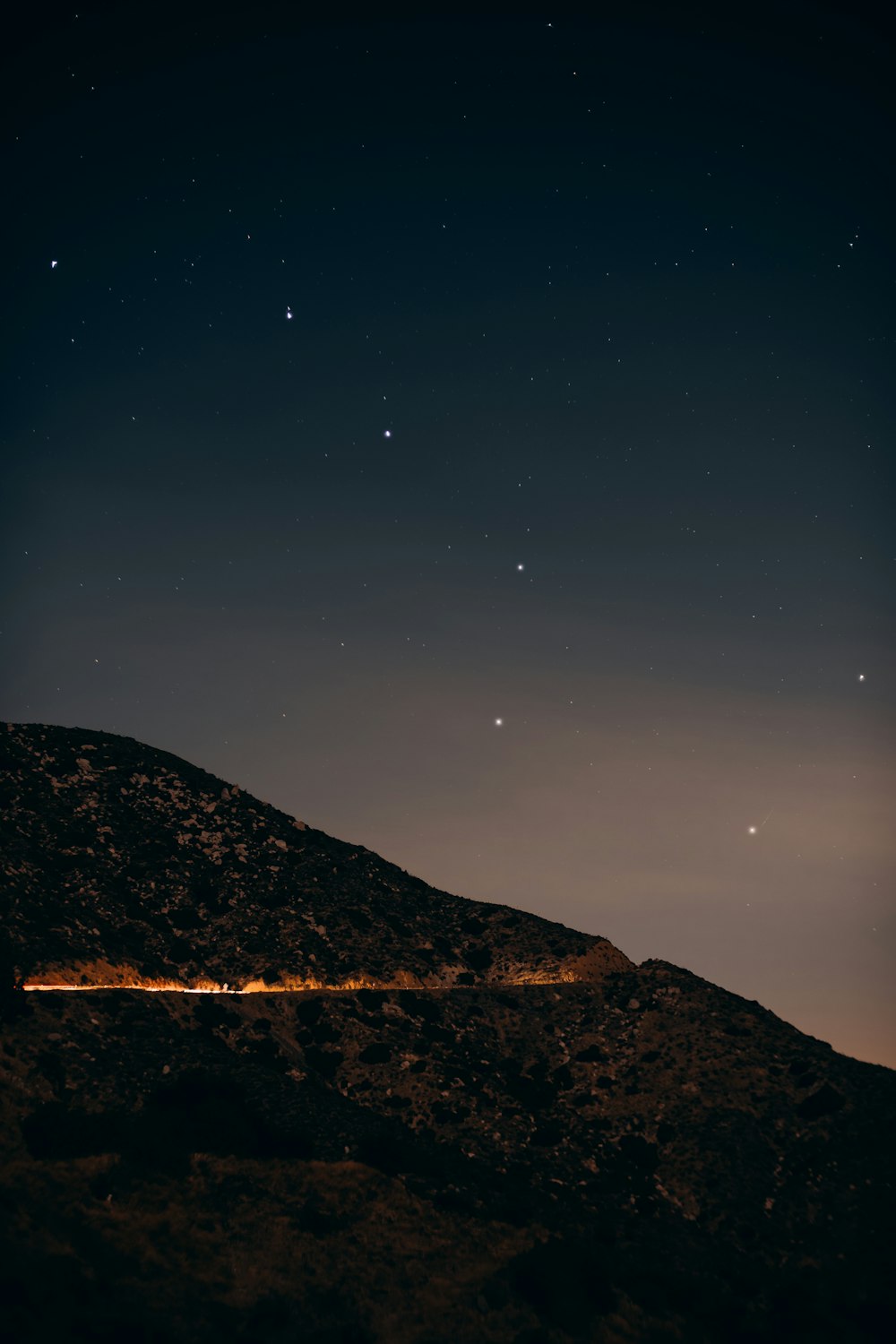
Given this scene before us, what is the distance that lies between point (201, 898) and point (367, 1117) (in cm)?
2272

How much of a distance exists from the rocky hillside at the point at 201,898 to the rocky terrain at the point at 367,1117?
264mm

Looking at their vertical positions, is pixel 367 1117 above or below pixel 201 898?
below

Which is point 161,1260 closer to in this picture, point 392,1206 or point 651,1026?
point 392,1206

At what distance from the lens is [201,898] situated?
226 feet

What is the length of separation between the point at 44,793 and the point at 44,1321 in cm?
4797

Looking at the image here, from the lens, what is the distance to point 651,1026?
6388 cm

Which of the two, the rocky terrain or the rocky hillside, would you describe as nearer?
the rocky terrain

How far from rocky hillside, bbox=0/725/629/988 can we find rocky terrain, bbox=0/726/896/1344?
26 cm

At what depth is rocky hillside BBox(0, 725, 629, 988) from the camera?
5897 centimetres

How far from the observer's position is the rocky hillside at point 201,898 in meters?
59.0

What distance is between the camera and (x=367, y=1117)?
5169 centimetres

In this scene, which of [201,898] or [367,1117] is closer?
[367,1117]

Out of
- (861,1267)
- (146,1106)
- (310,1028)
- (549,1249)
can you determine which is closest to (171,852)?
(310,1028)

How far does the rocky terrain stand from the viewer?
35844mm
